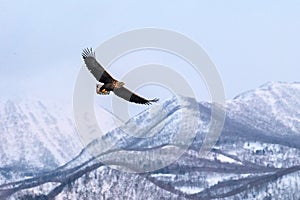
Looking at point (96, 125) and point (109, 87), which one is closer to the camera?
point (109, 87)

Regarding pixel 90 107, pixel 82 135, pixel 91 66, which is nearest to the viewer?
pixel 91 66

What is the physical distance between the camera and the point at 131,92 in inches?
2105

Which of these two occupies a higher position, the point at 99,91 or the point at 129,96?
the point at 129,96

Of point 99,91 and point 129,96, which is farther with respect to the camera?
point 129,96

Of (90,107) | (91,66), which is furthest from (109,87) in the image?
(90,107)

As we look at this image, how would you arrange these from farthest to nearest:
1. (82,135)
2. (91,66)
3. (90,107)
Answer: (82,135) → (90,107) → (91,66)

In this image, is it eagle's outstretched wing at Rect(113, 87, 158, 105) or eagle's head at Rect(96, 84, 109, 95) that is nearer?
eagle's head at Rect(96, 84, 109, 95)

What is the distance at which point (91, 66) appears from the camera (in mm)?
Result: 50875

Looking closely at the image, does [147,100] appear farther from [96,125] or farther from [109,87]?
[96,125]

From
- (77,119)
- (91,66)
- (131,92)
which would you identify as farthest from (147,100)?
(77,119)

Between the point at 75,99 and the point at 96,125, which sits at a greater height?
the point at 96,125

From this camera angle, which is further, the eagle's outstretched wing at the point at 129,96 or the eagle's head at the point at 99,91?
the eagle's outstretched wing at the point at 129,96

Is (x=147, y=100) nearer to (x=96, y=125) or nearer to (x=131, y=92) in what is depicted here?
(x=131, y=92)

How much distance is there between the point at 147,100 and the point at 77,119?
8.77 m
